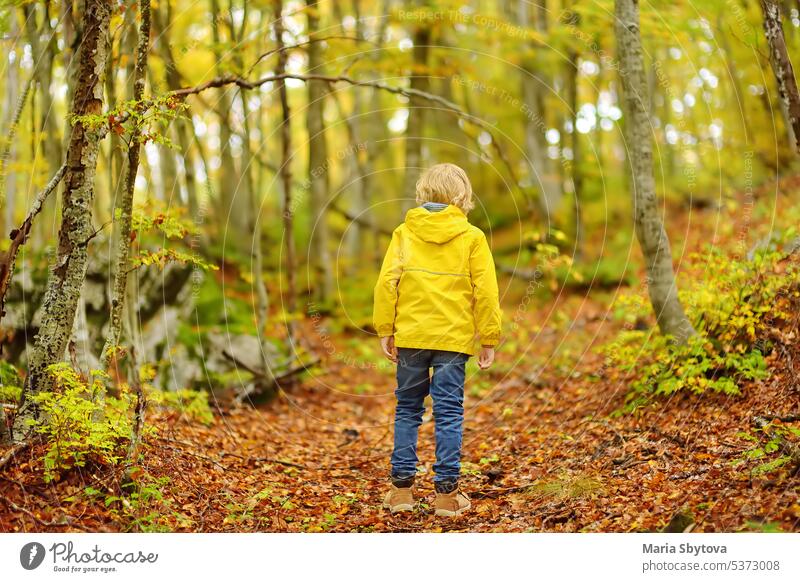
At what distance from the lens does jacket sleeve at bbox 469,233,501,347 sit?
477cm

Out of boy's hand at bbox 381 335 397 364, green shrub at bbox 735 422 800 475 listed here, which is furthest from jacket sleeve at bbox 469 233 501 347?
green shrub at bbox 735 422 800 475

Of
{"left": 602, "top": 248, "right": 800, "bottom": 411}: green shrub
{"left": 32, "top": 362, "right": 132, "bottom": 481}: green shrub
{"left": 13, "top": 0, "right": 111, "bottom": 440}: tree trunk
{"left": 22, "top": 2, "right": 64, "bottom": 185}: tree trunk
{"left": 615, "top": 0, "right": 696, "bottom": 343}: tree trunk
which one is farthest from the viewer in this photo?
{"left": 22, "top": 2, "right": 64, "bottom": 185}: tree trunk

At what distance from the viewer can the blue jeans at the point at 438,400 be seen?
4855 mm

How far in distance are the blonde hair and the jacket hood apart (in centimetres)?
11

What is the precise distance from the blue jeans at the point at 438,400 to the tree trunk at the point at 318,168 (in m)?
7.10

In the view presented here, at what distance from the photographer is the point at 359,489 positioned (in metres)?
5.62

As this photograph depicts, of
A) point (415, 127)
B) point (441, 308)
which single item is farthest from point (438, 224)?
point (415, 127)

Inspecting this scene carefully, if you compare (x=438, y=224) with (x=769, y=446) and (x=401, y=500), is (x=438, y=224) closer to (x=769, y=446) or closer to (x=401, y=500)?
(x=401, y=500)

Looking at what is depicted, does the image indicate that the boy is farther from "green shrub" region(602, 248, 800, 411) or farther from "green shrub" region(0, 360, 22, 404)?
"green shrub" region(0, 360, 22, 404)

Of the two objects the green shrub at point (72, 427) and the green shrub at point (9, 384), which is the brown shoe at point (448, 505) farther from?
the green shrub at point (9, 384)

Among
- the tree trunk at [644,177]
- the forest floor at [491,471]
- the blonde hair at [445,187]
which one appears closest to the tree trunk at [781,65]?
the tree trunk at [644,177]
